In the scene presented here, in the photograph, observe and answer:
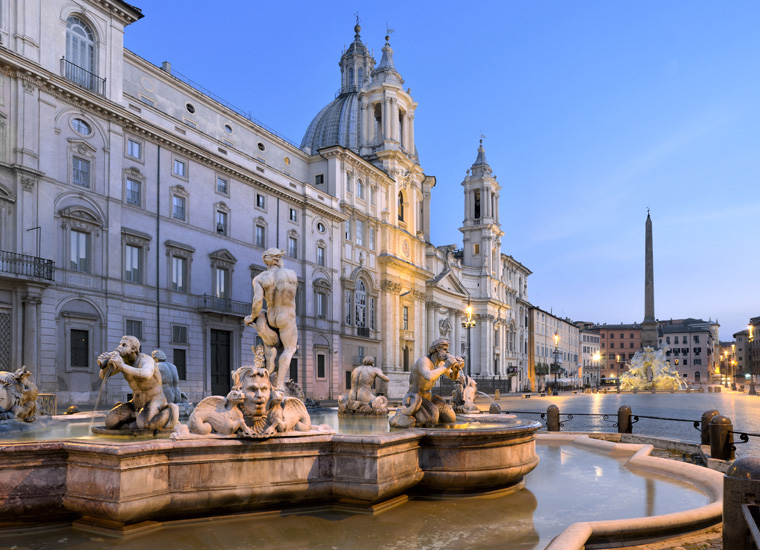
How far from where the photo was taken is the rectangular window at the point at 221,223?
118 ft

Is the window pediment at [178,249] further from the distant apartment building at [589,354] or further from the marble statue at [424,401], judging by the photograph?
the distant apartment building at [589,354]

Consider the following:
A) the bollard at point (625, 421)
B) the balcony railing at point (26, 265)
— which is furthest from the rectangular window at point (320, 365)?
the bollard at point (625, 421)

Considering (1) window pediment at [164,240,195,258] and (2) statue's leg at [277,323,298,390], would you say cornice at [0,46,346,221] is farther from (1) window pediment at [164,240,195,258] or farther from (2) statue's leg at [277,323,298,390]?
(2) statue's leg at [277,323,298,390]

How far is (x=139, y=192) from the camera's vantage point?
30.7m

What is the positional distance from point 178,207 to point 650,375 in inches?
2190

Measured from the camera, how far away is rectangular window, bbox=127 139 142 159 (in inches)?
1186

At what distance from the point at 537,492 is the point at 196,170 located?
1187 inches

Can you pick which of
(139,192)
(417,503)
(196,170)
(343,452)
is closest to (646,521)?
(417,503)

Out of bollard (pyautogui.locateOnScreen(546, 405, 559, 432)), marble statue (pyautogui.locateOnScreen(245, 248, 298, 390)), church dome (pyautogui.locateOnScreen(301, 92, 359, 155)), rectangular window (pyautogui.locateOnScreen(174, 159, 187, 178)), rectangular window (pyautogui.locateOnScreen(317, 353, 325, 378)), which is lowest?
rectangular window (pyautogui.locateOnScreen(317, 353, 325, 378))

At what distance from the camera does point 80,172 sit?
27297mm

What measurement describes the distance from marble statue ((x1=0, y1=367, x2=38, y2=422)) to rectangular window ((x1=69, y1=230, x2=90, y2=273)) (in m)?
19.2

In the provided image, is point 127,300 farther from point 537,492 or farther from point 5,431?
point 537,492

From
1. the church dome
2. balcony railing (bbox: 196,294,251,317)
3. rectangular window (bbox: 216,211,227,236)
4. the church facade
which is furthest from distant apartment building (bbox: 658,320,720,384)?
rectangular window (bbox: 216,211,227,236)

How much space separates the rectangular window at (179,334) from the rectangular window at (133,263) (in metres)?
3.35
